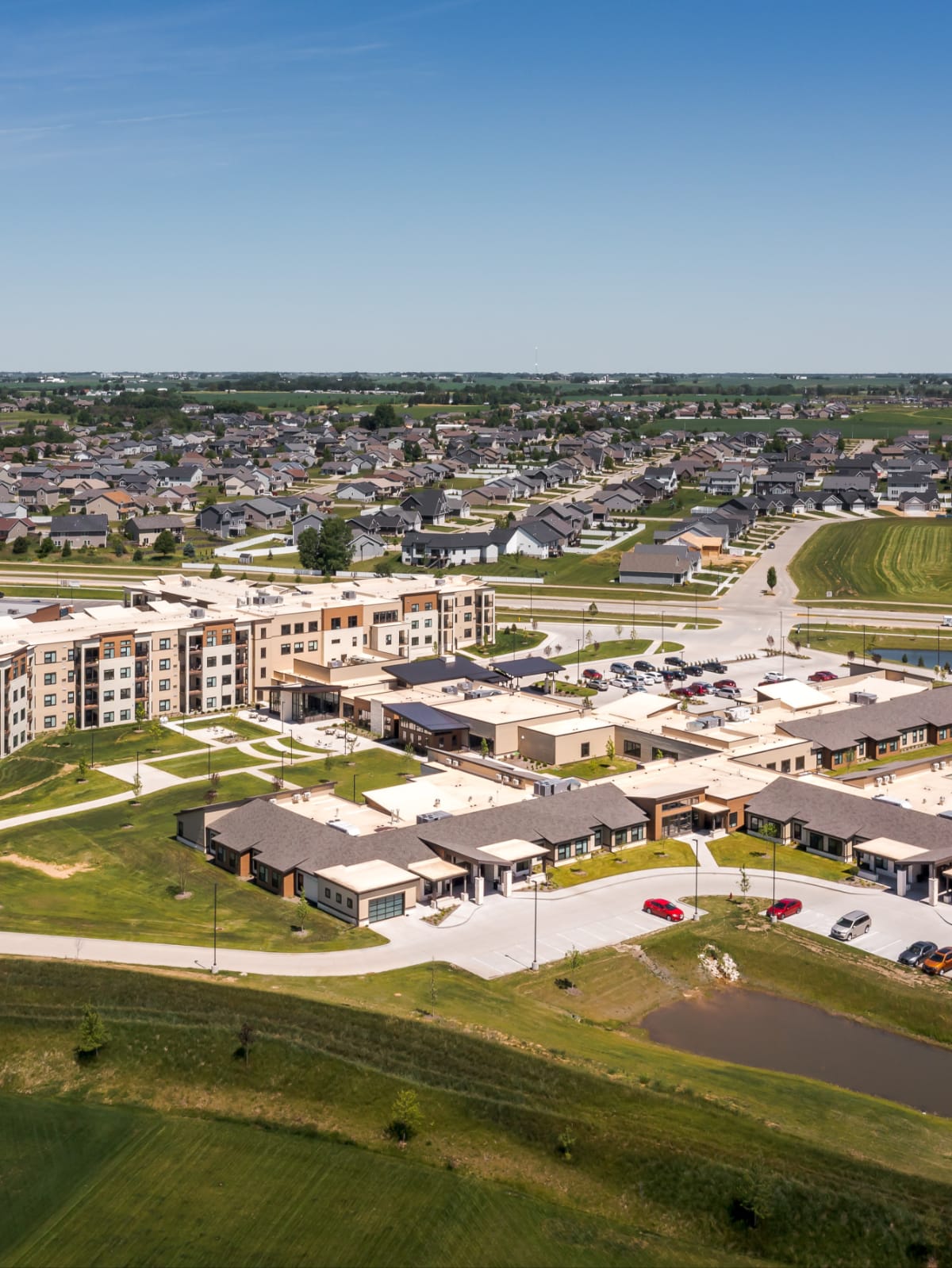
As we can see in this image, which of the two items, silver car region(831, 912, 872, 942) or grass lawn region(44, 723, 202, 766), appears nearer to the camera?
silver car region(831, 912, 872, 942)

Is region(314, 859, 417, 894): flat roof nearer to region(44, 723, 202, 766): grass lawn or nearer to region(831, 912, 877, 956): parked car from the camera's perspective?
region(831, 912, 877, 956): parked car

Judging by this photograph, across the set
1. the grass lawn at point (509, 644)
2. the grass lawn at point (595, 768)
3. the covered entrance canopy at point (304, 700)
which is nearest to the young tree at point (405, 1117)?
the grass lawn at point (595, 768)

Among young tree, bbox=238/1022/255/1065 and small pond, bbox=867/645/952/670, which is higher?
small pond, bbox=867/645/952/670

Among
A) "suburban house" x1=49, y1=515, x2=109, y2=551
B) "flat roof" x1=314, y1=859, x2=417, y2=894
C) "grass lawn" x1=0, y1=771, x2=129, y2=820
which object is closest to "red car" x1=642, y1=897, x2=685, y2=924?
"flat roof" x1=314, y1=859, x2=417, y2=894

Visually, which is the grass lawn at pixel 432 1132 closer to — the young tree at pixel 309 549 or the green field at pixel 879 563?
the green field at pixel 879 563

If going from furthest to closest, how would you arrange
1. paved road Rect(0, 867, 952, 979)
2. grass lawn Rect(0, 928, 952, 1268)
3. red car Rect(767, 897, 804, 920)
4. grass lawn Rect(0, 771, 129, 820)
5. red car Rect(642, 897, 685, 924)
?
grass lawn Rect(0, 771, 129, 820) → red car Rect(767, 897, 804, 920) → red car Rect(642, 897, 685, 924) → paved road Rect(0, 867, 952, 979) → grass lawn Rect(0, 928, 952, 1268)

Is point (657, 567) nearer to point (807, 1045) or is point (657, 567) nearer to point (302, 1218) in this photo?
point (807, 1045)

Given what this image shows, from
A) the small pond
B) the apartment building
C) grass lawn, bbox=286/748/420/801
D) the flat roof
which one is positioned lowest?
grass lawn, bbox=286/748/420/801

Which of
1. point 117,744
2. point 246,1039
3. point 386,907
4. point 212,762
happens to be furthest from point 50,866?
point 117,744
